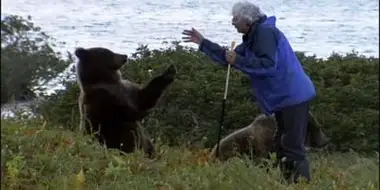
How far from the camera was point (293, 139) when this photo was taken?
23.3ft

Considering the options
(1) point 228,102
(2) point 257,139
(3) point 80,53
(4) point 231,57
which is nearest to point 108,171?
(4) point 231,57

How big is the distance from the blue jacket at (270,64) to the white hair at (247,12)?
0.05 meters

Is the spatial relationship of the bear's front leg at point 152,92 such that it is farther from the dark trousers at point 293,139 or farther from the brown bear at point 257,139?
the dark trousers at point 293,139

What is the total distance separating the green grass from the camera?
545cm

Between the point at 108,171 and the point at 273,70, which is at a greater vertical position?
the point at 273,70

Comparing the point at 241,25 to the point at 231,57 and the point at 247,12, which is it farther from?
the point at 231,57

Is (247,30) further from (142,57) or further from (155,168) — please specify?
(142,57)

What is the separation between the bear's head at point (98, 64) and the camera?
23.6 feet

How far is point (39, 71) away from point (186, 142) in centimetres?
632

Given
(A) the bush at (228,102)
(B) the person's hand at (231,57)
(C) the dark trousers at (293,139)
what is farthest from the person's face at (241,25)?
(A) the bush at (228,102)

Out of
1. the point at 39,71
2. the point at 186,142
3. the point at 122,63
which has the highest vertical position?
the point at 39,71

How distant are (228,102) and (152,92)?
2.79m

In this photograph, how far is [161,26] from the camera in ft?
32.3

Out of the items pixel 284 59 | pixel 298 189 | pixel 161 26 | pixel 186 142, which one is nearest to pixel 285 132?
pixel 284 59
